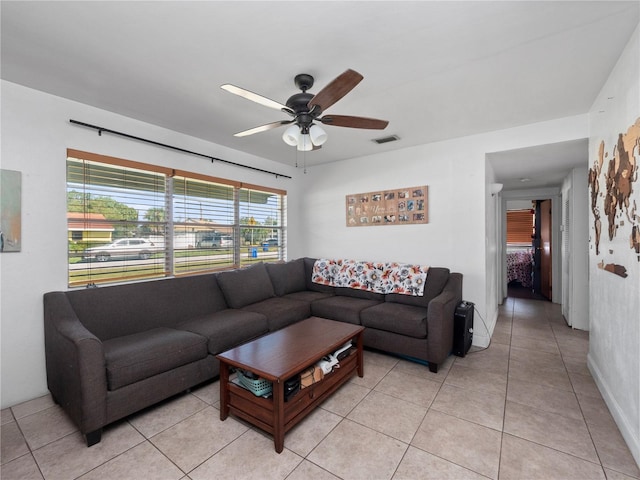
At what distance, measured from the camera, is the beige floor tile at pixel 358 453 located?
5.32 ft

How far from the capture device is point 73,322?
2.11 metres

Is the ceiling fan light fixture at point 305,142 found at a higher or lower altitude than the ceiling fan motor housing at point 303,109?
lower

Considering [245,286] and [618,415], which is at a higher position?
[245,286]

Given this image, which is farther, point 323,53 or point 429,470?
point 323,53

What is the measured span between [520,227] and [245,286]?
26.0ft

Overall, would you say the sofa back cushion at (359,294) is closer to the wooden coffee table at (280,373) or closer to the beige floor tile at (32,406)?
the wooden coffee table at (280,373)

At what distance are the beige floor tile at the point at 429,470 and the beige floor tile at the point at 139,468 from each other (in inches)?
48.2

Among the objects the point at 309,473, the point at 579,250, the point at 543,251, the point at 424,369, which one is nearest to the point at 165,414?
the point at 309,473

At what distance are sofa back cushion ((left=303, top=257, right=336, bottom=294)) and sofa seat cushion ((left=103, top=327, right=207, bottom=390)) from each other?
202cm

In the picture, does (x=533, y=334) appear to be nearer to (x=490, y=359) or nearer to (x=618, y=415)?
(x=490, y=359)

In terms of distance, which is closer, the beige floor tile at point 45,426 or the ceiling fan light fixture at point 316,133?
the beige floor tile at point 45,426

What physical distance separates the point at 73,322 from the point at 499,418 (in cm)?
311

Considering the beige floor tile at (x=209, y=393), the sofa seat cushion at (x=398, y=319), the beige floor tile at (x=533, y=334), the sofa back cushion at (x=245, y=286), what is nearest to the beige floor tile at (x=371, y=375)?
the sofa seat cushion at (x=398, y=319)

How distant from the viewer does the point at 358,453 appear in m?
1.75
